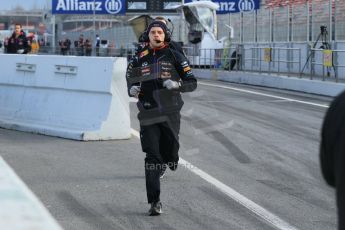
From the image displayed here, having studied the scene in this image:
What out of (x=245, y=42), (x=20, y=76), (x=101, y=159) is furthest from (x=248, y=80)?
(x=101, y=159)

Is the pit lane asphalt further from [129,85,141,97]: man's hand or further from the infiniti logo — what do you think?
the infiniti logo

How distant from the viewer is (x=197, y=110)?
15.6m

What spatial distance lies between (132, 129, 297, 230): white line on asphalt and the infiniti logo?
Answer: 165 feet

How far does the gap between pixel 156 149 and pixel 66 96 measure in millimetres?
5292

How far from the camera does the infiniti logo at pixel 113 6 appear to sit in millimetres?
58188

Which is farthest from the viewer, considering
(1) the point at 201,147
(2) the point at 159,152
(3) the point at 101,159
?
(1) the point at 201,147

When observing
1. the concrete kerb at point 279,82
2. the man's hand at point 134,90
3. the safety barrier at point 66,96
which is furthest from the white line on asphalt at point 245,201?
the concrete kerb at point 279,82

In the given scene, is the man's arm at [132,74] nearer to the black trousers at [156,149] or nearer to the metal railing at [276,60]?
the black trousers at [156,149]

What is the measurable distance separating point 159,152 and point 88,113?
14.9 feet

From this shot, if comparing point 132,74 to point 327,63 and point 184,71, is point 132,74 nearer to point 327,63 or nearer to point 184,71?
point 184,71

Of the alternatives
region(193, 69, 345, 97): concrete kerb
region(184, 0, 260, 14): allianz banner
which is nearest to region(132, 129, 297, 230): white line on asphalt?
region(193, 69, 345, 97): concrete kerb

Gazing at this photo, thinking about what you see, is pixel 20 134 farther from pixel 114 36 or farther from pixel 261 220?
pixel 114 36

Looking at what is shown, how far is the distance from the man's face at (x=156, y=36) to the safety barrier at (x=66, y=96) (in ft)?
13.8

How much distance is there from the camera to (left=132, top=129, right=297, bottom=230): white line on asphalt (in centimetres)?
613
